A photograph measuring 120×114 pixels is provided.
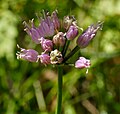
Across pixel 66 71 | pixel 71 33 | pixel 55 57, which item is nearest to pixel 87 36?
pixel 71 33

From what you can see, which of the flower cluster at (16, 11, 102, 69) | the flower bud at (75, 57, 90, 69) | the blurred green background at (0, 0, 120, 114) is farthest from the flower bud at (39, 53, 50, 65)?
the blurred green background at (0, 0, 120, 114)

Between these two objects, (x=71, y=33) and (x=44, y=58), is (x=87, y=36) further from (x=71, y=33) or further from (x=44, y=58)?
(x=44, y=58)

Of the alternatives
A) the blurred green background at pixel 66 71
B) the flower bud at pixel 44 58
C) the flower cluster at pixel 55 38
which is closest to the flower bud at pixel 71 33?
the flower cluster at pixel 55 38

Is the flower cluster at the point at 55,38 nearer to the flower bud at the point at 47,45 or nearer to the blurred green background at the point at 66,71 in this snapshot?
the flower bud at the point at 47,45

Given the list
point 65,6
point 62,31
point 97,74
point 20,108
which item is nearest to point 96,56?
point 97,74

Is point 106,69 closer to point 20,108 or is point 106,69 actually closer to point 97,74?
point 97,74
